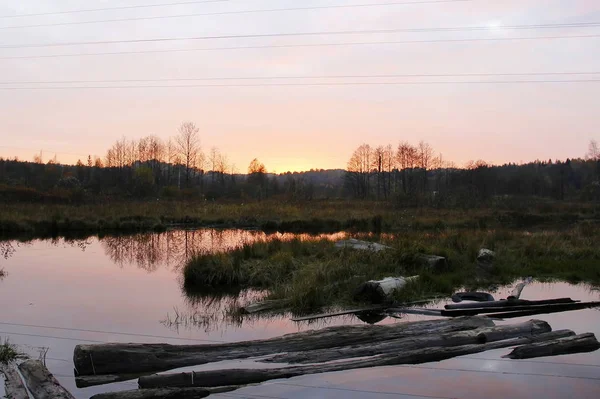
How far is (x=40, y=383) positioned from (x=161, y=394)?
143 cm

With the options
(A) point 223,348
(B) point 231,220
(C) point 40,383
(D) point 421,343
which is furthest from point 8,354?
(B) point 231,220

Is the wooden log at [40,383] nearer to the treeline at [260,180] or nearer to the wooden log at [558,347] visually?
the wooden log at [558,347]

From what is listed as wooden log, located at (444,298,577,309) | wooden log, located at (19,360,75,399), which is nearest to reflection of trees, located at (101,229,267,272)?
wooden log, located at (444,298,577,309)

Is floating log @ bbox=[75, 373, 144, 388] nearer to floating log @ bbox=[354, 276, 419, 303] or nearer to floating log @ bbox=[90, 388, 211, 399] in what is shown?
floating log @ bbox=[90, 388, 211, 399]

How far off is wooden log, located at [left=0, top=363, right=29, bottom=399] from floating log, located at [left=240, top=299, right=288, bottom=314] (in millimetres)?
4313

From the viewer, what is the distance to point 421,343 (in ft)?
23.2

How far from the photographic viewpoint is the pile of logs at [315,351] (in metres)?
5.73

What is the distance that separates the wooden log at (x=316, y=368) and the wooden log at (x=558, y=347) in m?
0.26

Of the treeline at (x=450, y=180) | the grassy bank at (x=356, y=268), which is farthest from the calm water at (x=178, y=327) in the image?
the treeline at (x=450, y=180)

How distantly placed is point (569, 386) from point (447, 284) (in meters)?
5.37

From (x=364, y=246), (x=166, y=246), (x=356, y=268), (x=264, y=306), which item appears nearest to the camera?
(x=264, y=306)

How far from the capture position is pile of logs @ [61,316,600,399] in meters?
5.73

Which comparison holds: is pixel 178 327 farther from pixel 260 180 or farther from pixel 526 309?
pixel 260 180

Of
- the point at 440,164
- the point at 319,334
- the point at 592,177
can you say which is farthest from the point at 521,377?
the point at 592,177
